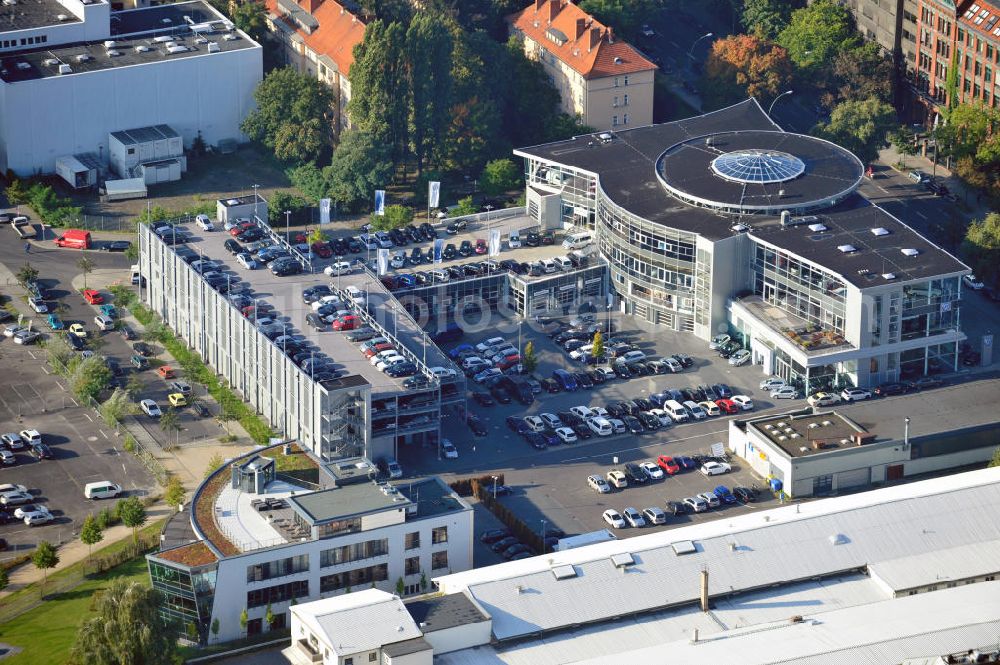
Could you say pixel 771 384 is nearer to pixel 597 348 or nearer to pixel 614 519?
pixel 597 348

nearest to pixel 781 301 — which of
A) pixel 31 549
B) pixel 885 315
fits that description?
pixel 885 315

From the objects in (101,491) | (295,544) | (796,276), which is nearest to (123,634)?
(295,544)

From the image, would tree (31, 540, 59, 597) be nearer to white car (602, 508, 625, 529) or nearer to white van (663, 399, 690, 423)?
white car (602, 508, 625, 529)

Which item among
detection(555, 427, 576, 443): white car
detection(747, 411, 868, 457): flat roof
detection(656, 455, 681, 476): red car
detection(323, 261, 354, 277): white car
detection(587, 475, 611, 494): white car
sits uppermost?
detection(323, 261, 354, 277): white car

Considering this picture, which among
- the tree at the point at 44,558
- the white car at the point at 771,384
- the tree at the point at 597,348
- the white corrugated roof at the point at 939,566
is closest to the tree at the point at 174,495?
the tree at the point at 44,558

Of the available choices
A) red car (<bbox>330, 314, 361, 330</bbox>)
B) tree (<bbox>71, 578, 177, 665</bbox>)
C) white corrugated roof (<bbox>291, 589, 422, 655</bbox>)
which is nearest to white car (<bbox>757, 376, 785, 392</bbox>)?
red car (<bbox>330, 314, 361, 330</bbox>)
